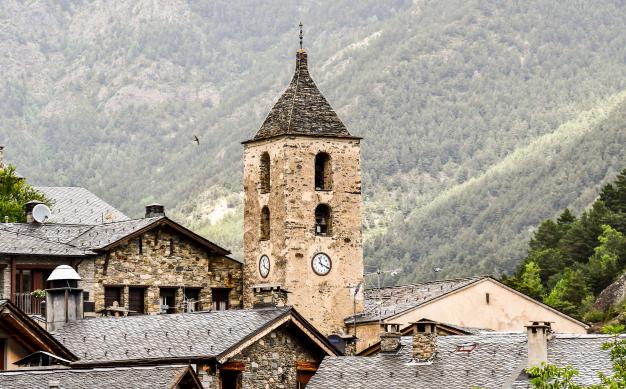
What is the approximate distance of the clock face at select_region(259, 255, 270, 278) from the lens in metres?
74.6

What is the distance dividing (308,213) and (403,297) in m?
4.99

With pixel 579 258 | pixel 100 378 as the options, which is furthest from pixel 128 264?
pixel 579 258

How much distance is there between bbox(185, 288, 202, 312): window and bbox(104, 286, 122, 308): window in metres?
2.87

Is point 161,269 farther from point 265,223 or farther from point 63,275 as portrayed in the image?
point 63,275

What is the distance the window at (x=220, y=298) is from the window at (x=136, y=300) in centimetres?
370

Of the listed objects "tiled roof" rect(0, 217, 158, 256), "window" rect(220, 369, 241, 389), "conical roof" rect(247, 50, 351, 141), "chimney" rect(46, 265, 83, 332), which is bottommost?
"window" rect(220, 369, 241, 389)

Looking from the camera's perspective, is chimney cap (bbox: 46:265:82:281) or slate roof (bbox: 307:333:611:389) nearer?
slate roof (bbox: 307:333:611:389)

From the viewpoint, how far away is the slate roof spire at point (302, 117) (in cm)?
7506

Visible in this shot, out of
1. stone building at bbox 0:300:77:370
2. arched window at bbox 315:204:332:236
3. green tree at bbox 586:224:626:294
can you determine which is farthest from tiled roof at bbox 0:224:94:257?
green tree at bbox 586:224:626:294

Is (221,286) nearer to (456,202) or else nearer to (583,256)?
(583,256)

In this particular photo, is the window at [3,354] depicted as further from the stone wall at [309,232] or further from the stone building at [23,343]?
the stone wall at [309,232]

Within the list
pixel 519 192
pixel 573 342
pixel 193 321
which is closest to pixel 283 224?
pixel 193 321

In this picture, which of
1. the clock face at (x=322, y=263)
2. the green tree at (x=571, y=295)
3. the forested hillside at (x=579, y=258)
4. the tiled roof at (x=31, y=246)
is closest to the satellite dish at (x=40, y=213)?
the tiled roof at (x=31, y=246)

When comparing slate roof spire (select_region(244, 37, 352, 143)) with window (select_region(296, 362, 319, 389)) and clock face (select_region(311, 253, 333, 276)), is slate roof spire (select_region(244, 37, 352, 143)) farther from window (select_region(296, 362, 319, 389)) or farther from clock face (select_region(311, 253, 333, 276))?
window (select_region(296, 362, 319, 389))
